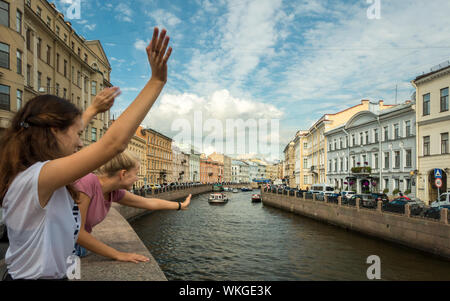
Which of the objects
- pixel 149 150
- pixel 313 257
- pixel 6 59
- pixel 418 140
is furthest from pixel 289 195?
pixel 149 150

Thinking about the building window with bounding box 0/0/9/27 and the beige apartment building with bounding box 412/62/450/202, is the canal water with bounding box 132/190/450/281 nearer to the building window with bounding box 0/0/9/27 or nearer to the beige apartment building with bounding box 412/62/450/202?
the beige apartment building with bounding box 412/62/450/202

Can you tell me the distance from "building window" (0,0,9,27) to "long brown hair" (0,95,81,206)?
868 inches

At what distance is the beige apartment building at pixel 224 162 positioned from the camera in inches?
5832

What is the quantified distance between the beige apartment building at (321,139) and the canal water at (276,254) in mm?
27432

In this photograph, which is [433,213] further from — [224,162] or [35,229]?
[224,162]

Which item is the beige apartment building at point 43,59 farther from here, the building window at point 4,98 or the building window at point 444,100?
the building window at point 444,100

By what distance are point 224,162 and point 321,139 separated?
100.0 meters

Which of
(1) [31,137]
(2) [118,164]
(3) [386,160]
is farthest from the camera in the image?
(3) [386,160]

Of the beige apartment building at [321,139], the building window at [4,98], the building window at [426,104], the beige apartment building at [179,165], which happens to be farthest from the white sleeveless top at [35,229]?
the beige apartment building at [179,165]

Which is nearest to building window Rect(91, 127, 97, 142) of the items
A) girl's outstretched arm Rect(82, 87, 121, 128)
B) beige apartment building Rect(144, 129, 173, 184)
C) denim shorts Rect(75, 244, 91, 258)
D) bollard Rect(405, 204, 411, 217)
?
bollard Rect(405, 204, 411, 217)

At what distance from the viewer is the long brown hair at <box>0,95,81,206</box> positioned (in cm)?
134

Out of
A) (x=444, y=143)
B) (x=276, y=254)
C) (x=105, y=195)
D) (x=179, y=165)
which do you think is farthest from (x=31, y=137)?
(x=179, y=165)

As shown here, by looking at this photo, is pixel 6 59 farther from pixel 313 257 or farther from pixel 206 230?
pixel 313 257

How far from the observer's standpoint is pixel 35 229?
1.32m
